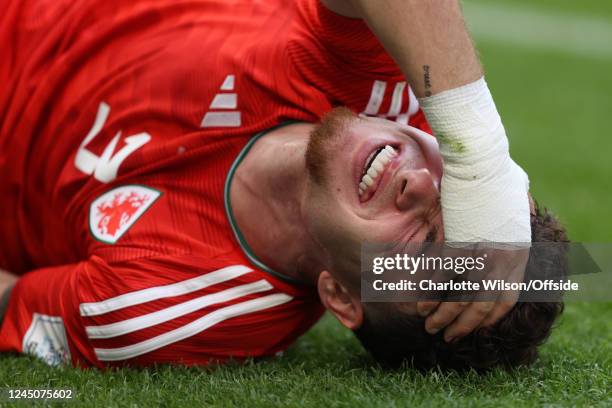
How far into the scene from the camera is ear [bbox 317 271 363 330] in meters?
3.43

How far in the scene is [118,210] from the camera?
149 inches

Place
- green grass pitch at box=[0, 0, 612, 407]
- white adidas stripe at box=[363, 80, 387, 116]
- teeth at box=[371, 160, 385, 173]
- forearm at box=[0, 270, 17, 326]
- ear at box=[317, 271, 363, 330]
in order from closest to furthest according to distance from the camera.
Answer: green grass pitch at box=[0, 0, 612, 407] → teeth at box=[371, 160, 385, 173] → ear at box=[317, 271, 363, 330] → white adidas stripe at box=[363, 80, 387, 116] → forearm at box=[0, 270, 17, 326]

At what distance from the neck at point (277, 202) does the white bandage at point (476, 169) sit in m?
0.65

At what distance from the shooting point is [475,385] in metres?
3.16

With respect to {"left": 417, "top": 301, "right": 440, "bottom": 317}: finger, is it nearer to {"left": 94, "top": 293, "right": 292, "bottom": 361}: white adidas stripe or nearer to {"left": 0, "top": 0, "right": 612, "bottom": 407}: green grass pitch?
{"left": 0, "top": 0, "right": 612, "bottom": 407}: green grass pitch

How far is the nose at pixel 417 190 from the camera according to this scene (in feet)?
10.4

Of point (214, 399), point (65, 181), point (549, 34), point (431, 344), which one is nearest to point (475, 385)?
point (431, 344)

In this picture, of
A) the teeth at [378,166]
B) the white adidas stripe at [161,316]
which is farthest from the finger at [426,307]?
the white adidas stripe at [161,316]

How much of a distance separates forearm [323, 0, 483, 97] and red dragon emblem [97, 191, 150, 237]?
1.22m

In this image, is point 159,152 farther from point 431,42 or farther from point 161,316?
point 431,42

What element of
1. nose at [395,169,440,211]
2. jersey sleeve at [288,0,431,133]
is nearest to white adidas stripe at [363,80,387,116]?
jersey sleeve at [288,0,431,133]

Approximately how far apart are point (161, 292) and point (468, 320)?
99 cm

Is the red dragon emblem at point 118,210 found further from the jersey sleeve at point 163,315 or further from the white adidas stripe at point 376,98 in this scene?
the white adidas stripe at point 376,98

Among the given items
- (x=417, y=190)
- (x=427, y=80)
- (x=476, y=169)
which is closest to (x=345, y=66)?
(x=417, y=190)
